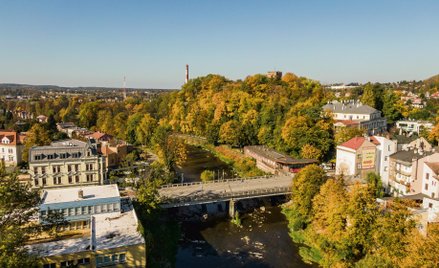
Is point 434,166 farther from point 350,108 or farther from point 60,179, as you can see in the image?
point 60,179

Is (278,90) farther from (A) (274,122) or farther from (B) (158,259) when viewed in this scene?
(B) (158,259)

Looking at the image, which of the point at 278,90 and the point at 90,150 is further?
the point at 278,90

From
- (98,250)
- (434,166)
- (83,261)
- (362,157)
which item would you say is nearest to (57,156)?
(83,261)

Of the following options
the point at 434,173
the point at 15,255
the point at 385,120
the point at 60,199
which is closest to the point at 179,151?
the point at 60,199

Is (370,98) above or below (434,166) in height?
above

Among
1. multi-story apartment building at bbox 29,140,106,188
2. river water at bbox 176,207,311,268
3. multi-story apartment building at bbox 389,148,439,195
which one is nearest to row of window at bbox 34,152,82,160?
multi-story apartment building at bbox 29,140,106,188

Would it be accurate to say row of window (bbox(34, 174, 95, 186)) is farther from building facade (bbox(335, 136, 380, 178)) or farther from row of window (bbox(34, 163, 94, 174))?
building facade (bbox(335, 136, 380, 178))
